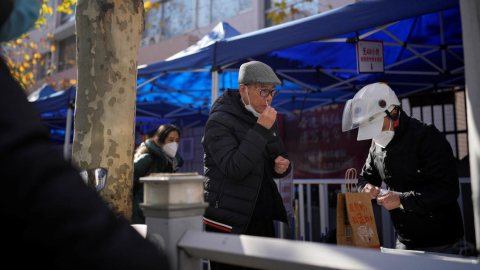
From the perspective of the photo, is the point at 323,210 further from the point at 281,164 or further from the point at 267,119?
the point at 267,119

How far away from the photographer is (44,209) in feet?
1.80

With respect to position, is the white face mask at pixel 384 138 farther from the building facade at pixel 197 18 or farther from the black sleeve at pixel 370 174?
the building facade at pixel 197 18

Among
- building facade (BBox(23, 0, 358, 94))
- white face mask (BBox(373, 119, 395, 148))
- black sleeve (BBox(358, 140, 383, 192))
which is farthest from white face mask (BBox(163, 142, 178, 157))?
building facade (BBox(23, 0, 358, 94))

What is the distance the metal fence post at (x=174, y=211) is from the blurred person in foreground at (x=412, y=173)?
4.85ft

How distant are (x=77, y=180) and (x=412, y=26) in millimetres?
5196

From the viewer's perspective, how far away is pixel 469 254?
5.04 ft

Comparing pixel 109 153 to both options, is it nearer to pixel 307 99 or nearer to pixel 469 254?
pixel 469 254

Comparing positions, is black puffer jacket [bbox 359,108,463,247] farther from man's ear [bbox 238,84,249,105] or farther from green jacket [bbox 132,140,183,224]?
green jacket [bbox 132,140,183,224]

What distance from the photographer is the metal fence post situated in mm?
1261

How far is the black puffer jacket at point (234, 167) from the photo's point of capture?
7.20ft

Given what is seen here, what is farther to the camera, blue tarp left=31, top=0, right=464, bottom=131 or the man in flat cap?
blue tarp left=31, top=0, right=464, bottom=131

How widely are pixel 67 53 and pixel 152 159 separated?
58.0ft

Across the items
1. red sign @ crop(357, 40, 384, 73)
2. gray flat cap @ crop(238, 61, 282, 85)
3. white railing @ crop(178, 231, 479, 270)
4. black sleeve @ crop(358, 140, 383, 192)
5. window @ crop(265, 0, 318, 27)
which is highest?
window @ crop(265, 0, 318, 27)

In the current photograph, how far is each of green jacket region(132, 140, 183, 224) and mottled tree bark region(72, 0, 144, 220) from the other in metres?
1.41
